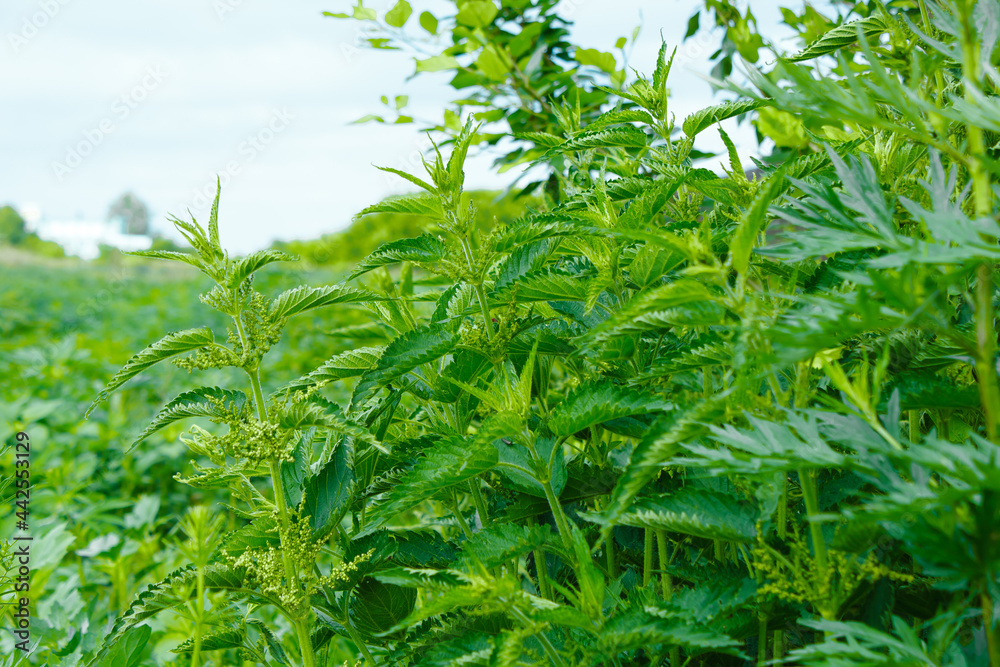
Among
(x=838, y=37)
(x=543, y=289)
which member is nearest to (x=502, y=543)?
(x=543, y=289)

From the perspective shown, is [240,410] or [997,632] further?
[240,410]

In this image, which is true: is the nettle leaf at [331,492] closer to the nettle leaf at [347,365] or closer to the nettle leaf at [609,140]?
the nettle leaf at [347,365]

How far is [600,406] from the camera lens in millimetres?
893

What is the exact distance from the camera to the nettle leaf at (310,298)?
44.9 inches

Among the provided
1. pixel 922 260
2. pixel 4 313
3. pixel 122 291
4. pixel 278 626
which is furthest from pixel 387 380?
pixel 122 291

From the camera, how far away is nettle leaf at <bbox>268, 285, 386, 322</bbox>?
1141 mm

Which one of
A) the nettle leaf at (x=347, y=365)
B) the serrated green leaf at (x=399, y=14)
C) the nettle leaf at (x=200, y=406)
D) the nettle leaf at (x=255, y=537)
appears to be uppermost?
the serrated green leaf at (x=399, y=14)

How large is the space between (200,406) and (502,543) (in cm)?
51

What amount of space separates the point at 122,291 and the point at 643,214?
489 inches

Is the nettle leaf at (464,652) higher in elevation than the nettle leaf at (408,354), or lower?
lower

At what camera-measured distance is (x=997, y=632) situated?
0.71 meters

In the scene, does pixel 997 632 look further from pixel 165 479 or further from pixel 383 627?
pixel 165 479

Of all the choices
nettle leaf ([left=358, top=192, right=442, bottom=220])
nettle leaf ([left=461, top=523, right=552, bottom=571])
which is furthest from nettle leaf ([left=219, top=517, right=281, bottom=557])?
nettle leaf ([left=358, top=192, right=442, bottom=220])

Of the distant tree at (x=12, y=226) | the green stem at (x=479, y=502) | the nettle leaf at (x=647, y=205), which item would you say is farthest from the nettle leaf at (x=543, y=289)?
the distant tree at (x=12, y=226)
